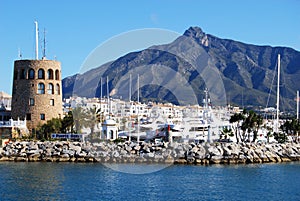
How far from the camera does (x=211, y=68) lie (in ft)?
157

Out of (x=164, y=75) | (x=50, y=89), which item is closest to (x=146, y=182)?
(x=164, y=75)

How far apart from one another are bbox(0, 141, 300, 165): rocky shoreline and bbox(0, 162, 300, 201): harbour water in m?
2.10

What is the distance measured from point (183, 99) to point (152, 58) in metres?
3.45

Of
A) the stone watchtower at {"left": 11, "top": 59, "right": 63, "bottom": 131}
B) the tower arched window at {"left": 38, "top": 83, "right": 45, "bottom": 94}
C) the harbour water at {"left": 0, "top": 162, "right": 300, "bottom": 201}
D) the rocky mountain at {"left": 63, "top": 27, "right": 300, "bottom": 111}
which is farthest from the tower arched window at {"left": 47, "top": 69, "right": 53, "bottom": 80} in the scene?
the harbour water at {"left": 0, "top": 162, "right": 300, "bottom": 201}

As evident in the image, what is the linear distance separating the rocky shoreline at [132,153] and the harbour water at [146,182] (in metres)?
2.10

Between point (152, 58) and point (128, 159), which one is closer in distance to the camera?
point (152, 58)

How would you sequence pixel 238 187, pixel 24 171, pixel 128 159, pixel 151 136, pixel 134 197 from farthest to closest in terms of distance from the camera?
1. pixel 151 136
2. pixel 128 159
3. pixel 24 171
4. pixel 238 187
5. pixel 134 197

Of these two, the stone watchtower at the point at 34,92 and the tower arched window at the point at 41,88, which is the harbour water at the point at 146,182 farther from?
the tower arched window at the point at 41,88

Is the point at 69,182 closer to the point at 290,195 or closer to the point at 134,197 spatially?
the point at 134,197

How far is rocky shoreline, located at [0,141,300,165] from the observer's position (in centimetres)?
4478

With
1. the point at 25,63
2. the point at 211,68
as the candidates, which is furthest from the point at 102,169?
the point at 25,63

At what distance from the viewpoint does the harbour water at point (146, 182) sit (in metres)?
29.1

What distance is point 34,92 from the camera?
5594 cm

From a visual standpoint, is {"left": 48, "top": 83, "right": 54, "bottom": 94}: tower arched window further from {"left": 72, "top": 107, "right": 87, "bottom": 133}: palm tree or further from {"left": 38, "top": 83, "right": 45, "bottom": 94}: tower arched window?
{"left": 72, "top": 107, "right": 87, "bottom": 133}: palm tree
